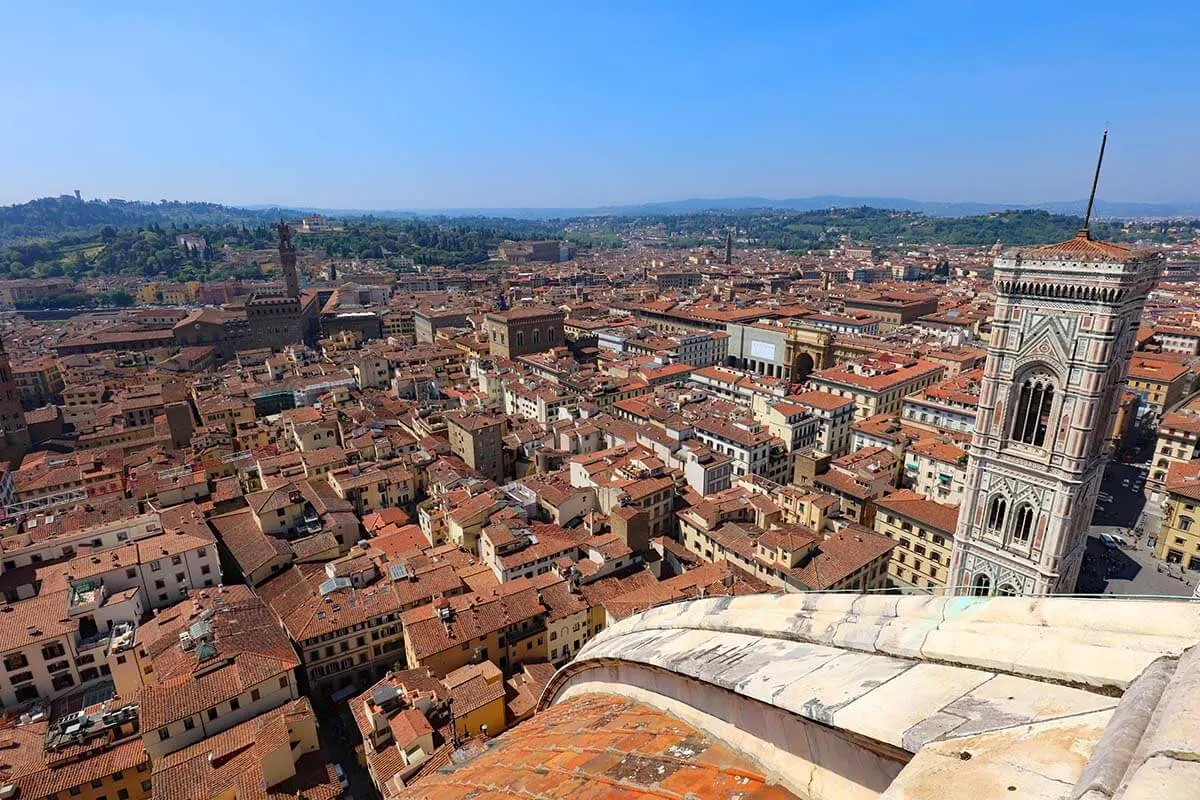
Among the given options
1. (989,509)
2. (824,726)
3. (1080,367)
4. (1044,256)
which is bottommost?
(989,509)

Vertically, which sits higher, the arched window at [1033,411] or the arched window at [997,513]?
the arched window at [1033,411]

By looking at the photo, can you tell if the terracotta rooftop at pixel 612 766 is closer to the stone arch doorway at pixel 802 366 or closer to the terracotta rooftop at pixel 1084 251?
the terracotta rooftop at pixel 1084 251

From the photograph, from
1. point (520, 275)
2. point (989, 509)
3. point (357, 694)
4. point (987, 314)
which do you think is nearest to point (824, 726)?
point (989, 509)

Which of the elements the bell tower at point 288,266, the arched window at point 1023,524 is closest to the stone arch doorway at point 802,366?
the arched window at point 1023,524

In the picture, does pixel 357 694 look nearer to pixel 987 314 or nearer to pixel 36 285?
pixel 987 314

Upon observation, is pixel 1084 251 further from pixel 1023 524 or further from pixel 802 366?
pixel 802 366

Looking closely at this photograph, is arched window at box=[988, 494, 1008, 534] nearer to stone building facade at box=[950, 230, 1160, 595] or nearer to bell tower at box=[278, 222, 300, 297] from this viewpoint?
stone building facade at box=[950, 230, 1160, 595]
